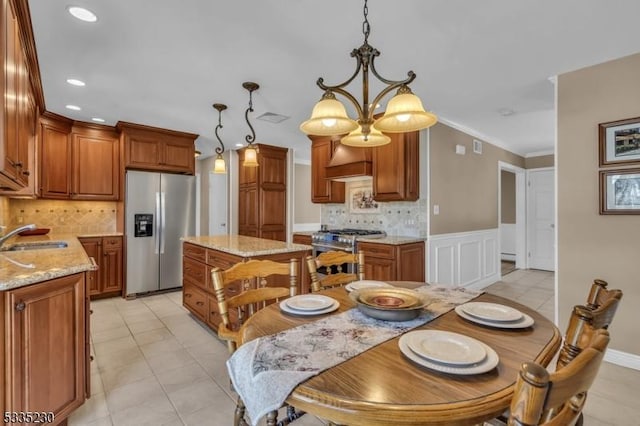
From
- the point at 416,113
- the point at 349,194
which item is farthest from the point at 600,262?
the point at 349,194

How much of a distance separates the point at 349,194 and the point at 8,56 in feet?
12.9

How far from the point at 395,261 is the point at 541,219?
4.46 m

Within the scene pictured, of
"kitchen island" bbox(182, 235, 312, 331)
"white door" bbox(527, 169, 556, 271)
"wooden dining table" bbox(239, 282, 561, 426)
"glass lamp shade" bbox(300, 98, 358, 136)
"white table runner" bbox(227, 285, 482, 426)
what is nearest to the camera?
"wooden dining table" bbox(239, 282, 561, 426)

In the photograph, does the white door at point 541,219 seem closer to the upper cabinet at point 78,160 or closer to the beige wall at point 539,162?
the beige wall at point 539,162

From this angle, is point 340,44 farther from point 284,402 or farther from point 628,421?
point 628,421

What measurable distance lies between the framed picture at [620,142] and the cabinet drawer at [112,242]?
18.0ft

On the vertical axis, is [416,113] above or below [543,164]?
below

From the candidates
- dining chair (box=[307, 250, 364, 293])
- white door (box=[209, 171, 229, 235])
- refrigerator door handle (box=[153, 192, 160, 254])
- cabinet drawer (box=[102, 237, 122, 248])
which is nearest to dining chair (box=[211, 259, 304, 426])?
dining chair (box=[307, 250, 364, 293])

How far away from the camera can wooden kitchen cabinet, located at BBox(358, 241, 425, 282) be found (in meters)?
3.46

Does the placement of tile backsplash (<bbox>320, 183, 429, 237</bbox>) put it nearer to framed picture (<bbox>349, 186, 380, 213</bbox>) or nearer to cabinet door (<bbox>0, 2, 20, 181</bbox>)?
framed picture (<bbox>349, 186, 380, 213</bbox>)

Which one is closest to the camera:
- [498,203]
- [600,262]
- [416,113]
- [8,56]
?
[416,113]

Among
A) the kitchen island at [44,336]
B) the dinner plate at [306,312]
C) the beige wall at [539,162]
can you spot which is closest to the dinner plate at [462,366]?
the dinner plate at [306,312]

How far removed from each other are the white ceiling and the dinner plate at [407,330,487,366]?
1.81 m

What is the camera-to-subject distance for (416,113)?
1.44m
